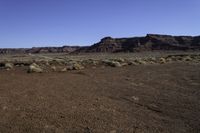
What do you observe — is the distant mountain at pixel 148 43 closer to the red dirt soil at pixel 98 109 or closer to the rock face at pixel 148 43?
the rock face at pixel 148 43

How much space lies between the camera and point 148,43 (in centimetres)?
16450

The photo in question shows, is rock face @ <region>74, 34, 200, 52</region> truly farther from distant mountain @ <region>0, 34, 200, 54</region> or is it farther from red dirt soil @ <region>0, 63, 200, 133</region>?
red dirt soil @ <region>0, 63, 200, 133</region>

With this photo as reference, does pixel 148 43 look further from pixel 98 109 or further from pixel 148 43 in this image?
pixel 98 109

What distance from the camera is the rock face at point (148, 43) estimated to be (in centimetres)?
15025

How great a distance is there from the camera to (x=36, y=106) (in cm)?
1145

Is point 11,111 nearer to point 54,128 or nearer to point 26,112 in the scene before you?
point 26,112

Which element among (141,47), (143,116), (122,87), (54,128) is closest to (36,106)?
(54,128)

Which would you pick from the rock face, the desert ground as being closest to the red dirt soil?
the desert ground

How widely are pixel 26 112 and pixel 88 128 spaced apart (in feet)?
9.40

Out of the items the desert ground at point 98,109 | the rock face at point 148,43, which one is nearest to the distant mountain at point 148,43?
the rock face at point 148,43

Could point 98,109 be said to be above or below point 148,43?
below

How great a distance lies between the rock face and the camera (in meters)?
150

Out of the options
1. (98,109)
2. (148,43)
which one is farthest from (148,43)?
(98,109)

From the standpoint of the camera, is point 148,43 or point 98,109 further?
point 148,43
